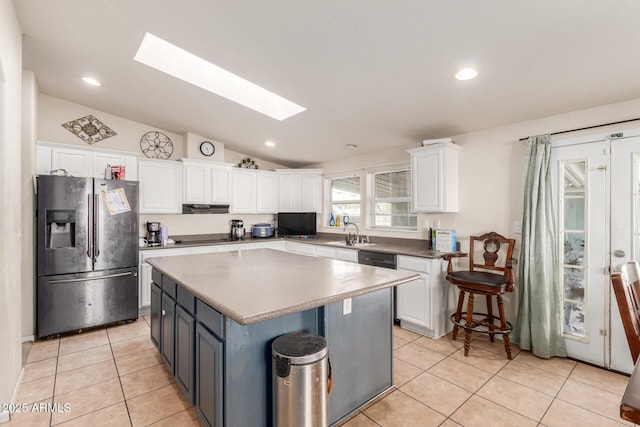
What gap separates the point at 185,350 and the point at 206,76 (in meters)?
2.73

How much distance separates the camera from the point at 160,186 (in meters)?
4.33

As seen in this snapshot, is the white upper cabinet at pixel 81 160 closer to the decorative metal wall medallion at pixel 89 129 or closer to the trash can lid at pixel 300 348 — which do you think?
the decorative metal wall medallion at pixel 89 129

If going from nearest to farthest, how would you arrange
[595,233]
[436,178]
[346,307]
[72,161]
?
1. [346,307]
2. [595,233]
3. [436,178]
4. [72,161]

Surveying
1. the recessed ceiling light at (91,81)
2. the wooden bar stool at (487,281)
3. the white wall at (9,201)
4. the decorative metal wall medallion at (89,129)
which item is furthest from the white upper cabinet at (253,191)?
the wooden bar stool at (487,281)

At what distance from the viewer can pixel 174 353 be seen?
2.21m

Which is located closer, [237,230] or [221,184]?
[221,184]

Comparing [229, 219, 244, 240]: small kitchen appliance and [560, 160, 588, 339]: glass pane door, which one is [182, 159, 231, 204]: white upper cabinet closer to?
[229, 219, 244, 240]: small kitchen appliance

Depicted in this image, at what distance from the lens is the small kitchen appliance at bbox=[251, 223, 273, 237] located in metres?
5.35

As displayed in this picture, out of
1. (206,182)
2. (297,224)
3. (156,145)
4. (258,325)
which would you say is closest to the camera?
(258,325)

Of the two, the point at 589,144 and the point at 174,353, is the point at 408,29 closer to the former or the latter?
the point at 589,144

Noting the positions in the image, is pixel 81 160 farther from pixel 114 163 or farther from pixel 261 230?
pixel 261 230

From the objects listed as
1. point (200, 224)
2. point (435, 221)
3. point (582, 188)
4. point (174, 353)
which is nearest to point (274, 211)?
point (200, 224)

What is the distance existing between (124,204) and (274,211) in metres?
2.48

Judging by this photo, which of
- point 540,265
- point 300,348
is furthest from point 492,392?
point 300,348
